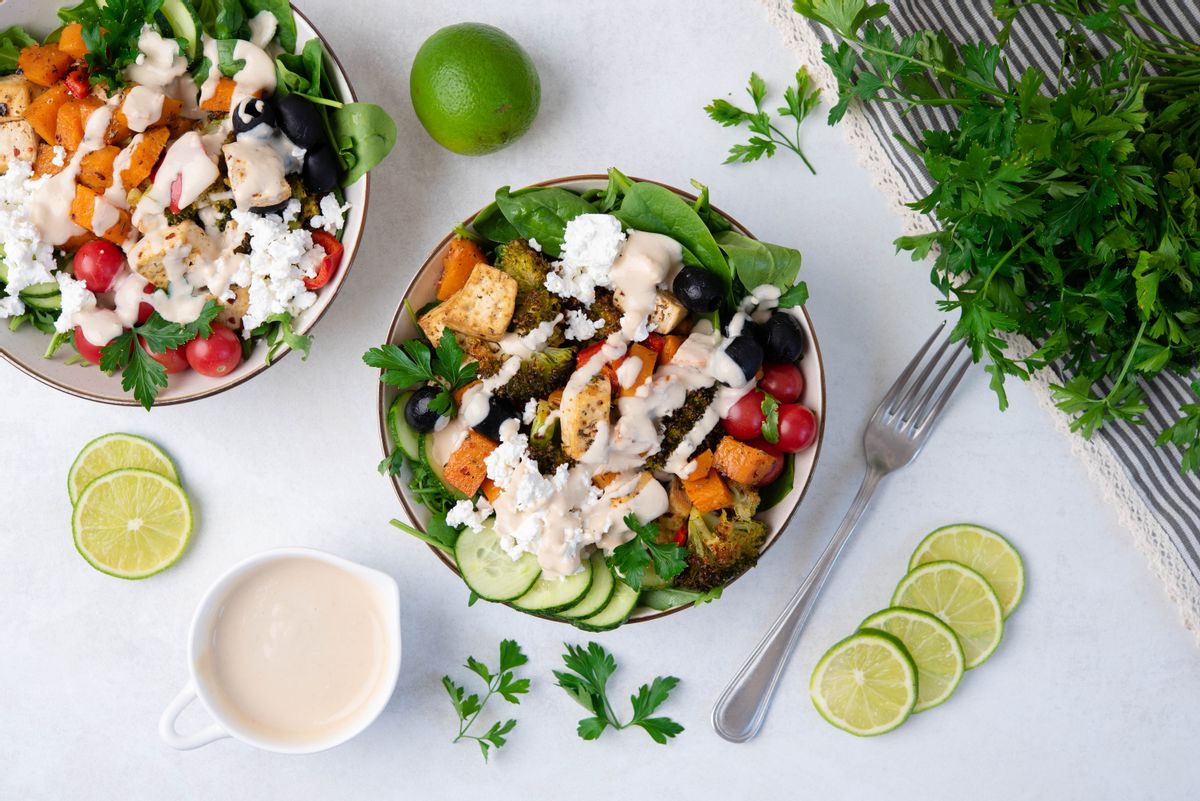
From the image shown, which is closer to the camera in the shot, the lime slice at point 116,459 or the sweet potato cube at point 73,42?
the sweet potato cube at point 73,42

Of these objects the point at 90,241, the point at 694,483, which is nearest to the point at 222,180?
the point at 90,241

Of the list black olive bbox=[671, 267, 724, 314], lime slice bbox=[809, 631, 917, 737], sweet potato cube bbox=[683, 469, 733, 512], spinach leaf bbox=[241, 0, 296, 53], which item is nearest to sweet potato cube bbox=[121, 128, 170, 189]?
spinach leaf bbox=[241, 0, 296, 53]

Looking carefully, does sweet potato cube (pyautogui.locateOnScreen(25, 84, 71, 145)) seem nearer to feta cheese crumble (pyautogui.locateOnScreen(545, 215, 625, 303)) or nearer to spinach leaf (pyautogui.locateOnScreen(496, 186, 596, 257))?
spinach leaf (pyautogui.locateOnScreen(496, 186, 596, 257))

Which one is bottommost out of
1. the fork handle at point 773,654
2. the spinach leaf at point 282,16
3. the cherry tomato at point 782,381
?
the fork handle at point 773,654

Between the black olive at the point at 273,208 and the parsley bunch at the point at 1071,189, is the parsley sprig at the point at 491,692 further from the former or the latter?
the parsley bunch at the point at 1071,189

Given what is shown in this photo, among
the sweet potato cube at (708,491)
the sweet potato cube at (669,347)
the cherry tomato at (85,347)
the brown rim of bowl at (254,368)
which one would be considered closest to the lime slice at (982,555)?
the sweet potato cube at (708,491)

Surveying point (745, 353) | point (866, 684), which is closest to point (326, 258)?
point (745, 353)
